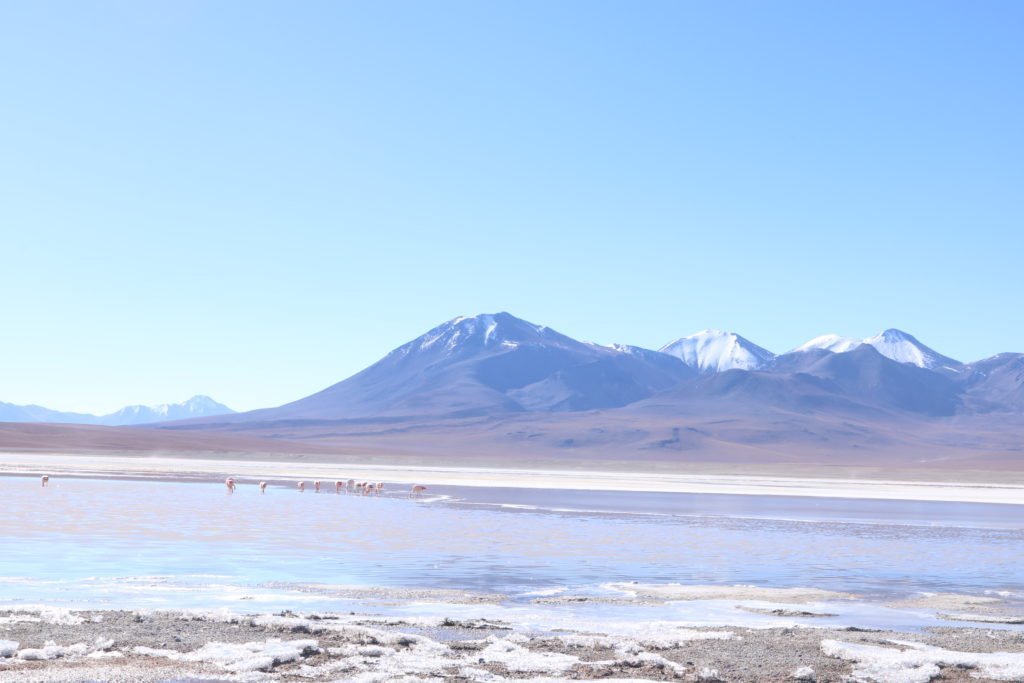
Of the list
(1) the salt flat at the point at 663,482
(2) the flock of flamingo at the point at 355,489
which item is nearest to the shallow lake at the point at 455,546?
(2) the flock of flamingo at the point at 355,489

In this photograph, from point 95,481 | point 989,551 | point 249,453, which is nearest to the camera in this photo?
point 989,551

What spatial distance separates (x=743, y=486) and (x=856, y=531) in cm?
3228

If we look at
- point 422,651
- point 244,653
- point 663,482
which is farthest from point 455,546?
point 663,482

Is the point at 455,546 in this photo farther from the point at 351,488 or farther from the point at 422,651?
the point at 351,488

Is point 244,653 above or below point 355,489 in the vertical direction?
below

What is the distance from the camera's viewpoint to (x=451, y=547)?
2533cm

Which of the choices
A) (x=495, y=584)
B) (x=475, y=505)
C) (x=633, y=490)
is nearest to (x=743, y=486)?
(x=633, y=490)

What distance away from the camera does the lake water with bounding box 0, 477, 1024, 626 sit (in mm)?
18891

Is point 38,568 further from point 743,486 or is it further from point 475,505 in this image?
point 743,486

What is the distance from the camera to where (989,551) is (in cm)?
2719

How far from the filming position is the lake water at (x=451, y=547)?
1889 centimetres

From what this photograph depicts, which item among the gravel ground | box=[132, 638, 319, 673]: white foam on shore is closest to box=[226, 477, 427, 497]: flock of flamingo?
the gravel ground

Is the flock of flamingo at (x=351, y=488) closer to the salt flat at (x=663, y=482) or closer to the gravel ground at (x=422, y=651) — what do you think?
the salt flat at (x=663, y=482)

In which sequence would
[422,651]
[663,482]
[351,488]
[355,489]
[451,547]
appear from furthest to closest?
[663,482] < [351,488] < [355,489] < [451,547] < [422,651]
